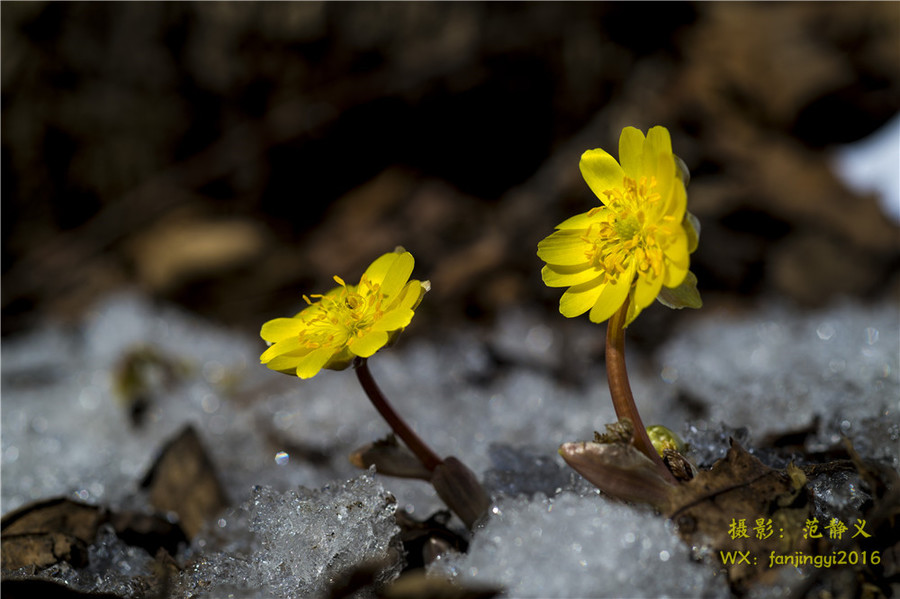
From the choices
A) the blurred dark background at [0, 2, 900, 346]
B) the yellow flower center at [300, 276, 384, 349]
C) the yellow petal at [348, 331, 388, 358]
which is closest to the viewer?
the yellow petal at [348, 331, 388, 358]

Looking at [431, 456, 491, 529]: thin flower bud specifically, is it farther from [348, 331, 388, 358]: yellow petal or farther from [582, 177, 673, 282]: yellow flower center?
[582, 177, 673, 282]: yellow flower center

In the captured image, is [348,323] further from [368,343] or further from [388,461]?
[388,461]

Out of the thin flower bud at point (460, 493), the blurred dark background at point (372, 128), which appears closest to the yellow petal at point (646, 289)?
the thin flower bud at point (460, 493)

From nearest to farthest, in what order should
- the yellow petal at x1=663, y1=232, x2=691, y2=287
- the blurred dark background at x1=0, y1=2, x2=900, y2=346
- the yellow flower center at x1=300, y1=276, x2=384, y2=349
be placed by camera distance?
the yellow petal at x1=663, y1=232, x2=691, y2=287 < the yellow flower center at x1=300, y1=276, x2=384, y2=349 < the blurred dark background at x1=0, y1=2, x2=900, y2=346

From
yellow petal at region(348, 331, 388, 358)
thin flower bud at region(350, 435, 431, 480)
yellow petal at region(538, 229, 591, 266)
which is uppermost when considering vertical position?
yellow petal at region(538, 229, 591, 266)

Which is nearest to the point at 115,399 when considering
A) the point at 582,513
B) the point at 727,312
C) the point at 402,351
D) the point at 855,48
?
the point at 402,351

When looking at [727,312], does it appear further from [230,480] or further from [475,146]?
[230,480]

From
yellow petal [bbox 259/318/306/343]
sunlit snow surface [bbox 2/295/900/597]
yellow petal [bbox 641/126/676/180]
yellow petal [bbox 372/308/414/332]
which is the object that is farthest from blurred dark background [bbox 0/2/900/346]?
yellow petal [bbox 641/126/676/180]
